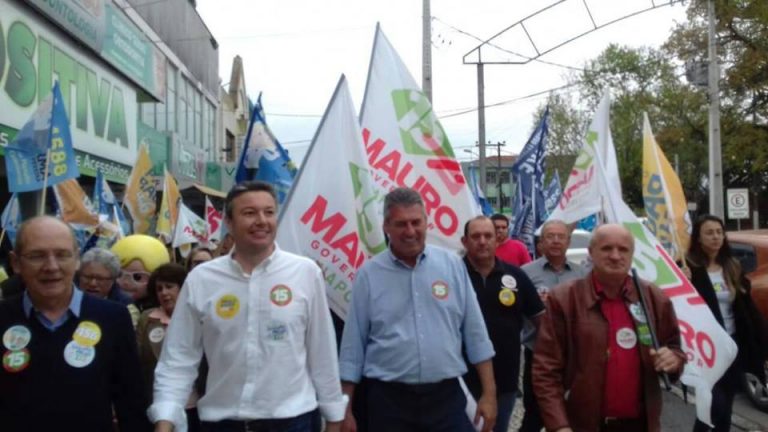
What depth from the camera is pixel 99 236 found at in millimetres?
9938

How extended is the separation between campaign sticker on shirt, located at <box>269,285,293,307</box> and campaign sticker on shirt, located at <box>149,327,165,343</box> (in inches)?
58.4

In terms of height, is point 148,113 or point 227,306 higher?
point 148,113

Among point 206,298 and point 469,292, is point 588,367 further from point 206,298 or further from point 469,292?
point 206,298

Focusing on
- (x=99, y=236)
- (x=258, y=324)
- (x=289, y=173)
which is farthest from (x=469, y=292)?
(x=99, y=236)

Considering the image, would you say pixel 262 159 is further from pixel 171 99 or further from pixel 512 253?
pixel 171 99

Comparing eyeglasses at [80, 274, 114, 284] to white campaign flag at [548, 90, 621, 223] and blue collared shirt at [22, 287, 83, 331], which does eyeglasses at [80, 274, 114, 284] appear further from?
white campaign flag at [548, 90, 621, 223]

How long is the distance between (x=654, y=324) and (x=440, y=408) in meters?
1.03

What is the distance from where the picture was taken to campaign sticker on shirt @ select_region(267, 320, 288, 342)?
135 inches

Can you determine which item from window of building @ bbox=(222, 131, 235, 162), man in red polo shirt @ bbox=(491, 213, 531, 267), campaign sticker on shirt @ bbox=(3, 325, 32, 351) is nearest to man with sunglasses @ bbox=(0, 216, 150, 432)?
campaign sticker on shirt @ bbox=(3, 325, 32, 351)

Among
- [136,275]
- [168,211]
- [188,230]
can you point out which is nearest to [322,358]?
[136,275]

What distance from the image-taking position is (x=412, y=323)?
4148mm

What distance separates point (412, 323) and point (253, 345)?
960 mm

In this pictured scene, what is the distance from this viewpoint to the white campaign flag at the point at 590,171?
7.30 m

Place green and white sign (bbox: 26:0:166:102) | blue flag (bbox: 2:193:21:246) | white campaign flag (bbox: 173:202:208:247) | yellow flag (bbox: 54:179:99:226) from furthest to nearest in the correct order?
green and white sign (bbox: 26:0:166:102) → white campaign flag (bbox: 173:202:208:247) → yellow flag (bbox: 54:179:99:226) → blue flag (bbox: 2:193:21:246)
